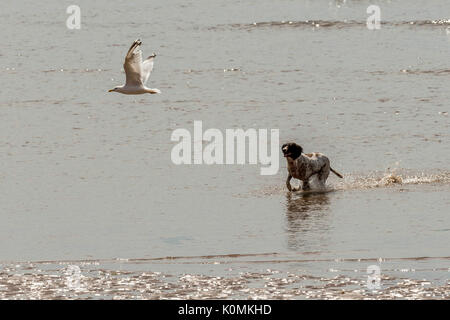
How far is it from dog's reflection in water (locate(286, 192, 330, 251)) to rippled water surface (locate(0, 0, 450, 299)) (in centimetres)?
4

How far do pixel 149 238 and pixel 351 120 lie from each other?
727 cm

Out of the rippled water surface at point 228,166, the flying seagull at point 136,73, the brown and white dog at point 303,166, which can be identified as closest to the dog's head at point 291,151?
the brown and white dog at point 303,166

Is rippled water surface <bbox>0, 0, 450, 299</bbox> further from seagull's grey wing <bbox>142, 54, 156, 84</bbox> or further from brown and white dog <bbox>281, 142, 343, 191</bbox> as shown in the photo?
seagull's grey wing <bbox>142, 54, 156, 84</bbox>

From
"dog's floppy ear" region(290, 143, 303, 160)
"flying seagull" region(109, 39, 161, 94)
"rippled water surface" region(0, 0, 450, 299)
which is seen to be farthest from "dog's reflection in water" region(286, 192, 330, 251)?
"flying seagull" region(109, 39, 161, 94)

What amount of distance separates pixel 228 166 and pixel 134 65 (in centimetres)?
187

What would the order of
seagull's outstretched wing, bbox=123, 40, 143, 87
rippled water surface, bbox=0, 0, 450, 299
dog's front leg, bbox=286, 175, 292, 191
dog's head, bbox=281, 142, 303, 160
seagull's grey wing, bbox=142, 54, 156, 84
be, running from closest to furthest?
rippled water surface, bbox=0, 0, 450, 299
dog's front leg, bbox=286, 175, 292, 191
dog's head, bbox=281, 142, 303, 160
seagull's outstretched wing, bbox=123, 40, 143, 87
seagull's grey wing, bbox=142, 54, 156, 84

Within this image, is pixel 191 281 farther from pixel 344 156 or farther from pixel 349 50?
pixel 349 50

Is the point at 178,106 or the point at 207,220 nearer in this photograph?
the point at 207,220

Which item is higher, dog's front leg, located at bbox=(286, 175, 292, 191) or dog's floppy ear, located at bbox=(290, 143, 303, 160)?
dog's floppy ear, located at bbox=(290, 143, 303, 160)

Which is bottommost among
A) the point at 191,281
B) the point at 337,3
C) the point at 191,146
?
the point at 191,281

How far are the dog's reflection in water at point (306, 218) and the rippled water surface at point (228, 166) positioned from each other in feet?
0.12

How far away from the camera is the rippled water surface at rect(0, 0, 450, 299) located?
10430 mm

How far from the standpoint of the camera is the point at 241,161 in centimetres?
1580

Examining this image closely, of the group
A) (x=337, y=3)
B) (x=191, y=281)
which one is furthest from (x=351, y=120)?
(x=337, y=3)
